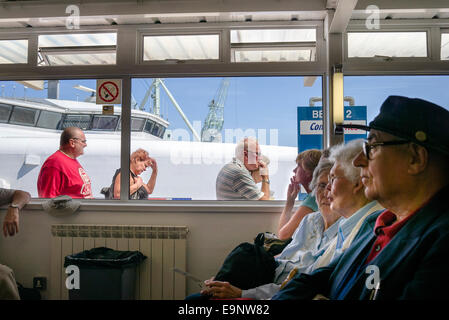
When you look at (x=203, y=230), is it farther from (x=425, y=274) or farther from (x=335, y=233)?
(x=425, y=274)

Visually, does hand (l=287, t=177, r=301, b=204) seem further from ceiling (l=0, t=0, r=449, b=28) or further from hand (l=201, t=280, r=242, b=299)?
ceiling (l=0, t=0, r=449, b=28)

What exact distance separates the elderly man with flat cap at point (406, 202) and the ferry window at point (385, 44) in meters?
1.83

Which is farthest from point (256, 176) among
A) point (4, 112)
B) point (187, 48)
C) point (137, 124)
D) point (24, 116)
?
point (4, 112)

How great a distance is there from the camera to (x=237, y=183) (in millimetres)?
2684

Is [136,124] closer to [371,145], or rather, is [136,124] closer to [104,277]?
[104,277]

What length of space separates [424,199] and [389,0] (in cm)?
206

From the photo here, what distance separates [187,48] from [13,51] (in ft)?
5.22

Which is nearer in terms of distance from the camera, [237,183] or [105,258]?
[105,258]

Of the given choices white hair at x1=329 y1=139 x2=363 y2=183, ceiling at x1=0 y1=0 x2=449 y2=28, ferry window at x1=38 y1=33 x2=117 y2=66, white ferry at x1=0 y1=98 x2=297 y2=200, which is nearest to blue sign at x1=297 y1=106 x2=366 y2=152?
white ferry at x1=0 y1=98 x2=297 y2=200

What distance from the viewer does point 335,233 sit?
1.47 metres

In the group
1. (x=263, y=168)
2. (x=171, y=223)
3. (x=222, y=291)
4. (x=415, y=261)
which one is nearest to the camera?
(x=415, y=261)

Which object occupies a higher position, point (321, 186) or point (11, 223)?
point (321, 186)

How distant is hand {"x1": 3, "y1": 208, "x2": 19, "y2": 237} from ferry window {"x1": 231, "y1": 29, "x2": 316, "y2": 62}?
6.84 feet
